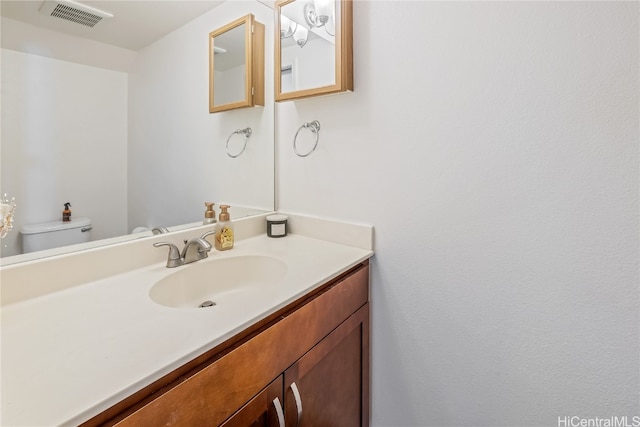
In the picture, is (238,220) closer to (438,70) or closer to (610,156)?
(438,70)

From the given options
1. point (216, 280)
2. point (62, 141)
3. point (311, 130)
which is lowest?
point (216, 280)

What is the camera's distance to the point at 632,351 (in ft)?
2.45

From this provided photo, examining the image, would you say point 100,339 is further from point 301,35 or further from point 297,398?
point 301,35

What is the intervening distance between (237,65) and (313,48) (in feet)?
1.18

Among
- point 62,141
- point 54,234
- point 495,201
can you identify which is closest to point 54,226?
point 54,234

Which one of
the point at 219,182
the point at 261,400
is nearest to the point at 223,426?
the point at 261,400

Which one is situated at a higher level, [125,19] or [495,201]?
[125,19]

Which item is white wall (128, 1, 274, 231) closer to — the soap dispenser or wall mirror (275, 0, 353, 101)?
the soap dispenser

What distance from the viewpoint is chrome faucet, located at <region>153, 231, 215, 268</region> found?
0.98 m

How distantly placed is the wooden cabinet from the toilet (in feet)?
1.98

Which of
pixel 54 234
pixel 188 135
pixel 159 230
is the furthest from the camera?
pixel 188 135

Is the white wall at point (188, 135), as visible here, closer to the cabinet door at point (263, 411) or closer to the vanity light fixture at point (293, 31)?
the vanity light fixture at point (293, 31)
